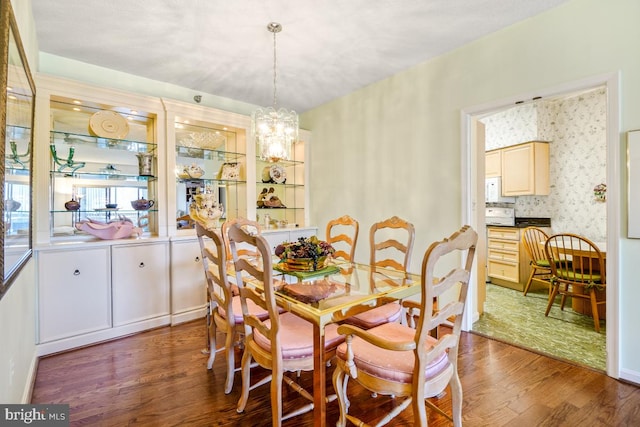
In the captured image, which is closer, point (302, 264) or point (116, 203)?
point (302, 264)

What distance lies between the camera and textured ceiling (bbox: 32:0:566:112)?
228 cm

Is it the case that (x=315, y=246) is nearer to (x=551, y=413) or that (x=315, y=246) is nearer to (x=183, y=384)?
(x=183, y=384)

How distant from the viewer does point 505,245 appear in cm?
473

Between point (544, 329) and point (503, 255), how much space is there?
6.27 ft

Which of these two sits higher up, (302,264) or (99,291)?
(302,264)

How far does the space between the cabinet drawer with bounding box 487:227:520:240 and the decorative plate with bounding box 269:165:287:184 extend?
3493mm

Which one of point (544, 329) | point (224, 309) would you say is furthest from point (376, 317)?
point (544, 329)

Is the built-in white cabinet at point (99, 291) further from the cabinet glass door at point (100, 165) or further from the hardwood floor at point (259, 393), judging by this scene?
the cabinet glass door at point (100, 165)

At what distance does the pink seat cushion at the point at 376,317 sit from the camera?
6.69 ft

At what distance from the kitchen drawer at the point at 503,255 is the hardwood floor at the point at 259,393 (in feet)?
7.83

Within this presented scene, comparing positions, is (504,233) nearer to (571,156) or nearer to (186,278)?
(571,156)

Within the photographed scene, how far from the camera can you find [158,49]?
2836 mm

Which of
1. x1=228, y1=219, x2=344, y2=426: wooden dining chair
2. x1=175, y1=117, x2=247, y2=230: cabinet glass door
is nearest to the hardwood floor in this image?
x1=228, y1=219, x2=344, y2=426: wooden dining chair

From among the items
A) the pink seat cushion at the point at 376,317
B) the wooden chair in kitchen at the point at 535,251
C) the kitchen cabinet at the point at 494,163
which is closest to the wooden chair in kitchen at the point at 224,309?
the pink seat cushion at the point at 376,317
